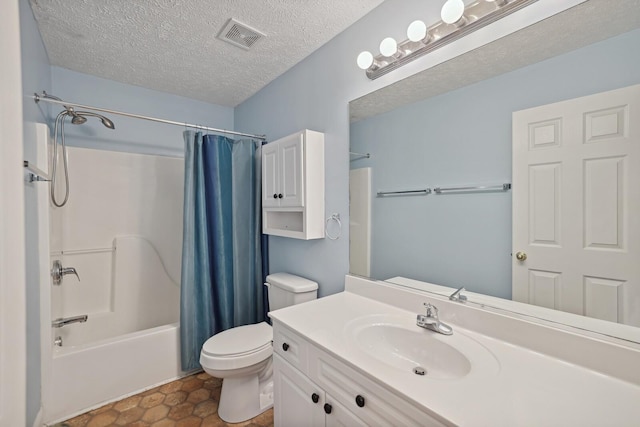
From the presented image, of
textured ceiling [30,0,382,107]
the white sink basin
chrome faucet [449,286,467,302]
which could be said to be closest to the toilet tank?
the white sink basin

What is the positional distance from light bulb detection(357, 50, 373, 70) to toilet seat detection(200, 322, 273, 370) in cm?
164

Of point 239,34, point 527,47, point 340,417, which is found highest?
point 239,34

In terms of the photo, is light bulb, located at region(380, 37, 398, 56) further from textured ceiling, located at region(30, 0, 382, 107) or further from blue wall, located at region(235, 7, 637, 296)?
textured ceiling, located at region(30, 0, 382, 107)

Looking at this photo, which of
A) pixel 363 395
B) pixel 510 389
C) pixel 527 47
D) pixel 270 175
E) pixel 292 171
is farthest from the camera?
pixel 270 175

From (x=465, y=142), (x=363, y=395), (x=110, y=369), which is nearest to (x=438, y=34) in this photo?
(x=465, y=142)

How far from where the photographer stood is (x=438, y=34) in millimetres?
1173

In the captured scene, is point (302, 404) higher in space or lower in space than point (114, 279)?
lower

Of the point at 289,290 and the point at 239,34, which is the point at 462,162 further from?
the point at 239,34

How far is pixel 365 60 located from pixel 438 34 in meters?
0.36

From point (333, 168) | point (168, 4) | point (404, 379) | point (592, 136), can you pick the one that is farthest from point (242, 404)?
point (168, 4)

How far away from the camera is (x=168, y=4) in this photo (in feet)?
4.65

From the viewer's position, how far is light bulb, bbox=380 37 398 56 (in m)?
1.29

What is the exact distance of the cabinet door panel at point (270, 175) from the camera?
1953 mm

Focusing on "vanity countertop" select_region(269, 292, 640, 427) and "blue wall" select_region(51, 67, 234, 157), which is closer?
"vanity countertop" select_region(269, 292, 640, 427)
